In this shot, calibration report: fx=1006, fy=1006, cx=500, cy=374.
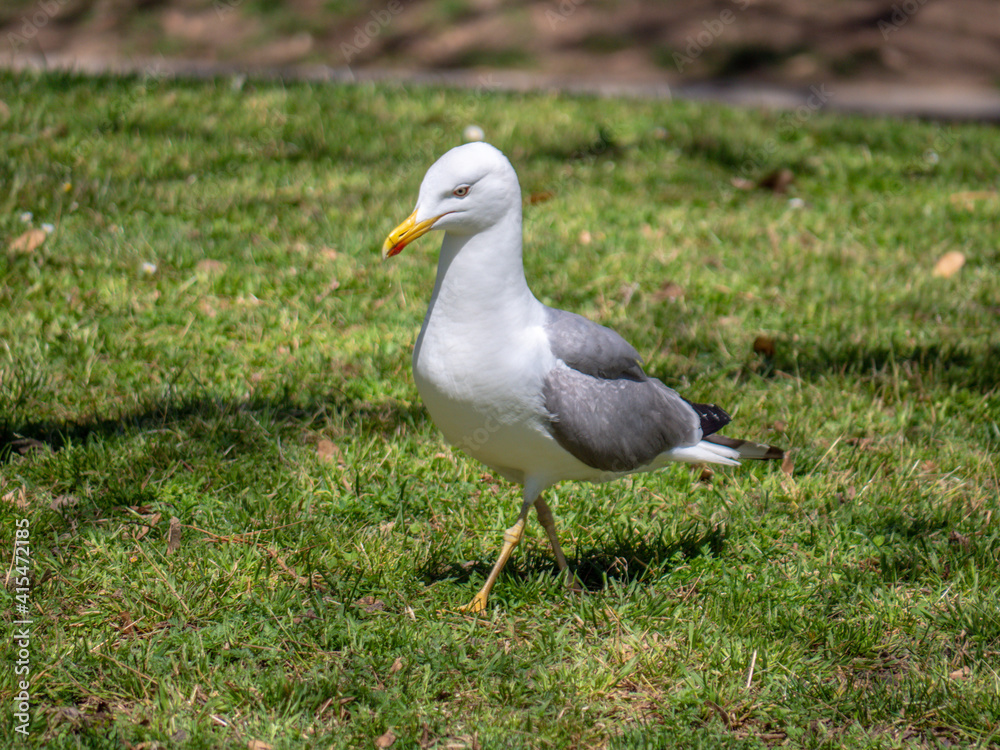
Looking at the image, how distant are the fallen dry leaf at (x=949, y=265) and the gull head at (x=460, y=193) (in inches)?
142

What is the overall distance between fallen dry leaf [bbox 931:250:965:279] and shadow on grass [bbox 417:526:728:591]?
2.83 m

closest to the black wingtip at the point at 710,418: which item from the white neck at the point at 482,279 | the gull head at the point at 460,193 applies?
the white neck at the point at 482,279

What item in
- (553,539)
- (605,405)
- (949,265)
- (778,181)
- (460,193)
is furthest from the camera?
(778,181)

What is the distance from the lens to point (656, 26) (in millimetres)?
10805

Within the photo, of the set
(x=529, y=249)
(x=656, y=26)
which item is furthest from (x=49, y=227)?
(x=656, y=26)

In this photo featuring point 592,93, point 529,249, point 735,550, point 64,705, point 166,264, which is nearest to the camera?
point 64,705

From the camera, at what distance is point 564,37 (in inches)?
422

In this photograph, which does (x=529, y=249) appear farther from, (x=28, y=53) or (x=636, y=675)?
(x=28, y=53)

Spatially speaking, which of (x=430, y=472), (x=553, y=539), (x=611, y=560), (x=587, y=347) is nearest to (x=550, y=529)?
(x=553, y=539)

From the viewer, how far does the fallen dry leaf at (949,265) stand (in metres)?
5.44

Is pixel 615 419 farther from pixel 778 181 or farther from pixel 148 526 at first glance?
pixel 778 181

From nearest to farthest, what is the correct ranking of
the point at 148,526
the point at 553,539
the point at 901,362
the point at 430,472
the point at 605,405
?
the point at 605,405 → the point at 553,539 → the point at 148,526 → the point at 430,472 → the point at 901,362

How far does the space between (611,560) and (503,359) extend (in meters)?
0.93

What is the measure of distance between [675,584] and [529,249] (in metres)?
2.71
